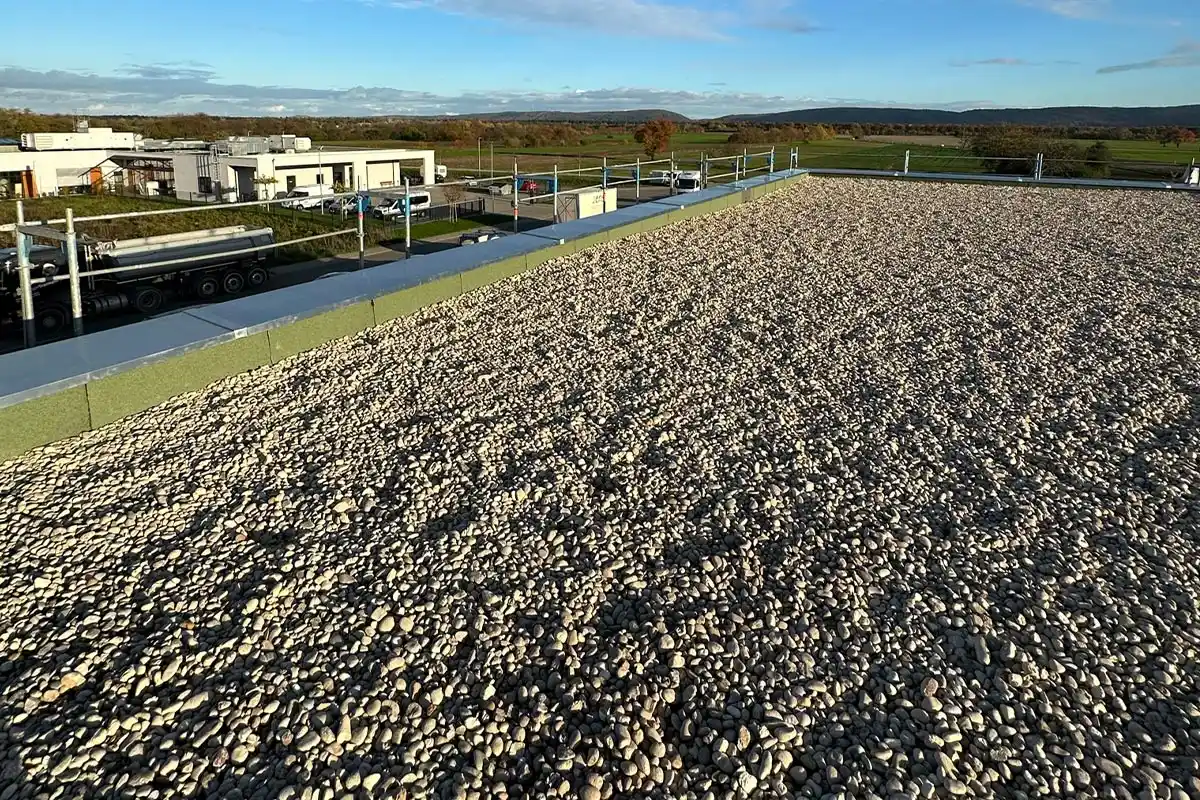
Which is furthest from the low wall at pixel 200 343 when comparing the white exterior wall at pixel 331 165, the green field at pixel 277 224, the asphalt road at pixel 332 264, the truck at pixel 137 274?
the white exterior wall at pixel 331 165

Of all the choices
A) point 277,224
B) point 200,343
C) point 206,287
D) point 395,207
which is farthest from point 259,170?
point 200,343

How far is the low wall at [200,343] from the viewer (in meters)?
3.89

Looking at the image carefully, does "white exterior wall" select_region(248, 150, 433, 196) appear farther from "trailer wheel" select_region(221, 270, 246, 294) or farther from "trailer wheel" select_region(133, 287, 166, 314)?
"trailer wheel" select_region(133, 287, 166, 314)

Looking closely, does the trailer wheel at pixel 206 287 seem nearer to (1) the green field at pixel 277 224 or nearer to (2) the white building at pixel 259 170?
(1) the green field at pixel 277 224

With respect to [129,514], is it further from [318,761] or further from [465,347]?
[465,347]

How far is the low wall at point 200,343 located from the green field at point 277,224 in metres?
16.7

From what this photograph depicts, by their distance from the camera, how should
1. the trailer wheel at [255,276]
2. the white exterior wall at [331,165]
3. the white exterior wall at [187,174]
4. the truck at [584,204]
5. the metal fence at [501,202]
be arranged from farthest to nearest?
1. the white exterior wall at [187,174]
2. the white exterior wall at [331,165]
3. the truck at [584,204]
4. the trailer wheel at [255,276]
5. the metal fence at [501,202]

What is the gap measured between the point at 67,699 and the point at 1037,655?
10.0 feet

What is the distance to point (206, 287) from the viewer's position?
47.2 feet

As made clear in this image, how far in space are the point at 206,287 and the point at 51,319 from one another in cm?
442

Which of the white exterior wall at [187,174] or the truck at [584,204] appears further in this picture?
the white exterior wall at [187,174]

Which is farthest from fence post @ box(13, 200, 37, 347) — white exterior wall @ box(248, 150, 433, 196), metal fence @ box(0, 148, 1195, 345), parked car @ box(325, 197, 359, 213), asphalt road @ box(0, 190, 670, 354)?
white exterior wall @ box(248, 150, 433, 196)

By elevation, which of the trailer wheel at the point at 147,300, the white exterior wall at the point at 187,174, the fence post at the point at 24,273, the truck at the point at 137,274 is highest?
the white exterior wall at the point at 187,174

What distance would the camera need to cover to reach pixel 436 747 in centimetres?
217
